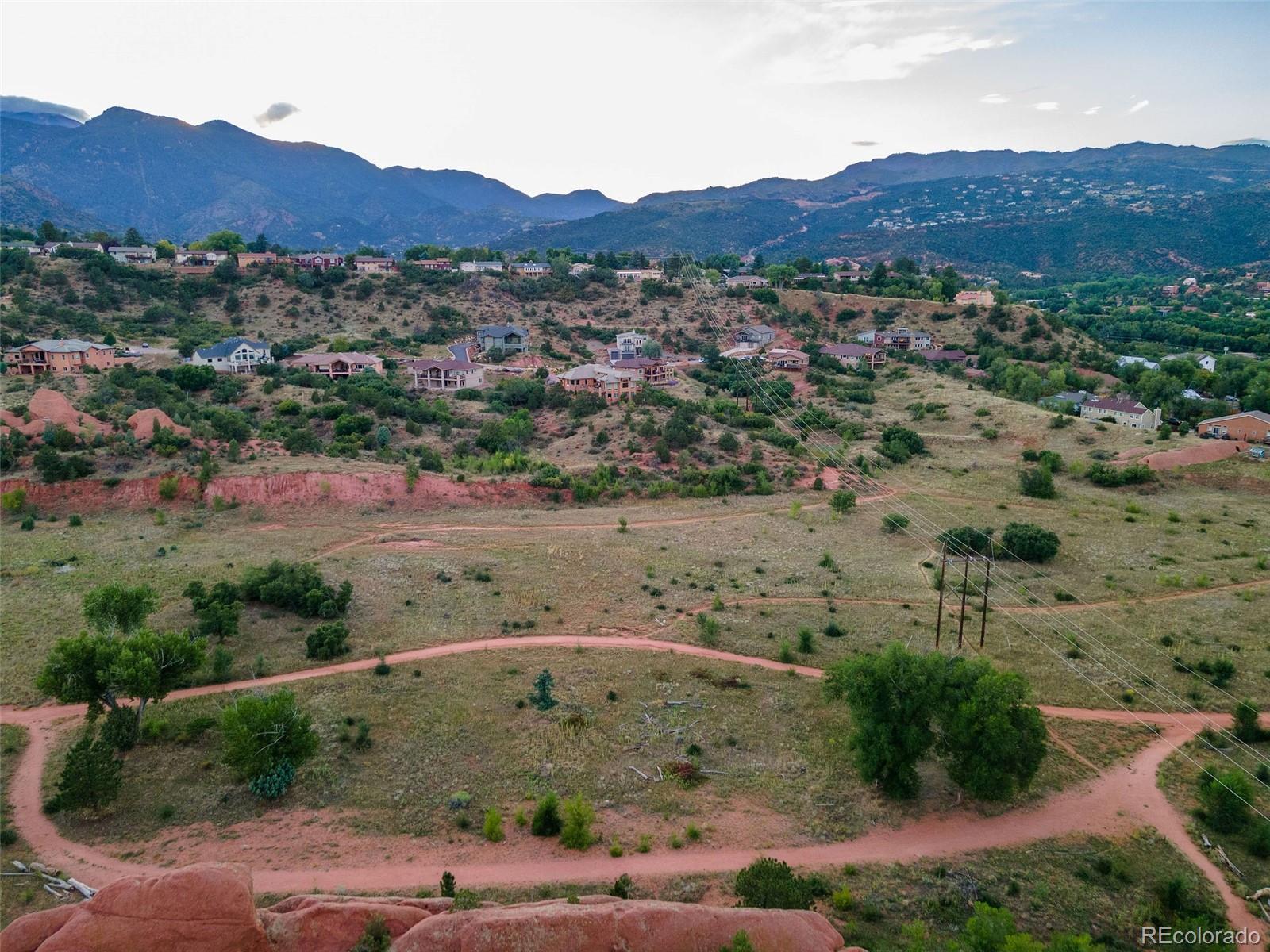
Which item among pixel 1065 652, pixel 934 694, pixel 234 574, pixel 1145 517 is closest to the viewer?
pixel 934 694

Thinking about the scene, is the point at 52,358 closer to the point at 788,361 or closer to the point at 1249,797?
the point at 788,361

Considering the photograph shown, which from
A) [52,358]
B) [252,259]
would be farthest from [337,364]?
[252,259]

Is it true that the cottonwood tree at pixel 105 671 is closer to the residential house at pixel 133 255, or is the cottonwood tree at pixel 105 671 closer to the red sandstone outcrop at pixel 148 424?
the red sandstone outcrop at pixel 148 424

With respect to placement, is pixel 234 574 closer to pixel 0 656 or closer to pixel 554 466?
pixel 0 656

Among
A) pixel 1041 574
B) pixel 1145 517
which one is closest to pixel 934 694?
pixel 1041 574

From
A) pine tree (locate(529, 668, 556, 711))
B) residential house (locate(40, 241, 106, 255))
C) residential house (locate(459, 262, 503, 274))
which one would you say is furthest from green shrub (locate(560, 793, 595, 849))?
residential house (locate(40, 241, 106, 255))

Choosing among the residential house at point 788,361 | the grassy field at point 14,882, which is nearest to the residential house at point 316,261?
the residential house at point 788,361
